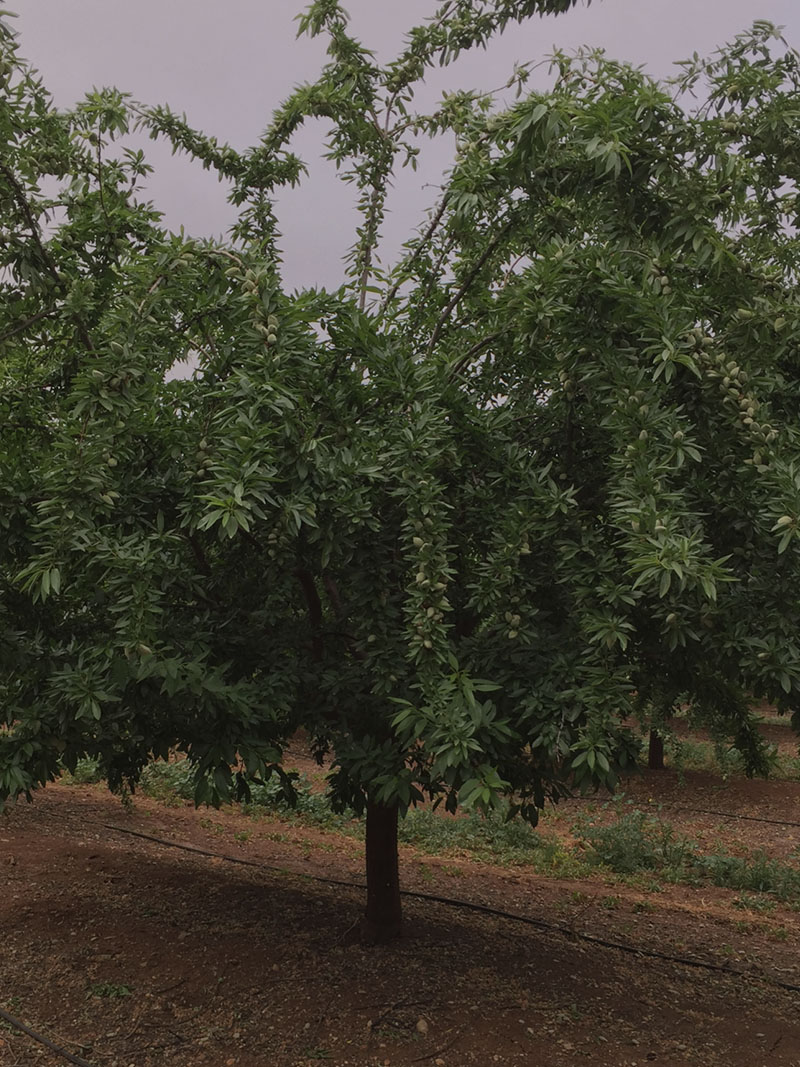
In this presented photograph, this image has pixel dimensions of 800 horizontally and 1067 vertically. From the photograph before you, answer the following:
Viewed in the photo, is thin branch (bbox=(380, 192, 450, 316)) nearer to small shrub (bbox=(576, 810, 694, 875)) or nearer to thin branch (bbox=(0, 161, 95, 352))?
thin branch (bbox=(0, 161, 95, 352))

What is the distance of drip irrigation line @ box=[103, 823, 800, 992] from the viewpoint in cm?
569

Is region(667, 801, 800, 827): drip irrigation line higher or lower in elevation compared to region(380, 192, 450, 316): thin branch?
lower

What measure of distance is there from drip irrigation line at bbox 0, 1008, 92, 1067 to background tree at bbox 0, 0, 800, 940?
4.48ft

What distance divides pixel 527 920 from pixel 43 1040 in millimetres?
3379

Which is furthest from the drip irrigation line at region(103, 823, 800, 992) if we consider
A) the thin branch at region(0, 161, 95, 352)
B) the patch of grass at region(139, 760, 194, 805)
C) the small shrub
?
the thin branch at region(0, 161, 95, 352)

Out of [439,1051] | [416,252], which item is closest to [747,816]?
[439,1051]

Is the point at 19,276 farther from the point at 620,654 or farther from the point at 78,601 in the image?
the point at 620,654

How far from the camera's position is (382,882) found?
538cm

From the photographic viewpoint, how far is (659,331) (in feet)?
9.79

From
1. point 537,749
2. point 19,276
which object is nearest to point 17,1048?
point 537,749

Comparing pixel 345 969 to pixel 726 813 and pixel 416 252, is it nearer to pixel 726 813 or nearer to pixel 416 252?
pixel 416 252

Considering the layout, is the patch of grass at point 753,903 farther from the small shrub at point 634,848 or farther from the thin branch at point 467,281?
the thin branch at point 467,281

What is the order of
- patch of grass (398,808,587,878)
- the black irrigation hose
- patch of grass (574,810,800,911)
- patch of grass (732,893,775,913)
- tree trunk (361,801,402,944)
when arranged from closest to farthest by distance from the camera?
tree trunk (361,801,402,944)
patch of grass (732,893,775,913)
patch of grass (574,810,800,911)
patch of grass (398,808,587,878)
the black irrigation hose

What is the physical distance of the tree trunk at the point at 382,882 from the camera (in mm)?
5254
